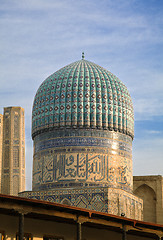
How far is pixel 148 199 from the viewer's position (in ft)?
80.4

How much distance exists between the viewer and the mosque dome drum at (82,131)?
19328 mm

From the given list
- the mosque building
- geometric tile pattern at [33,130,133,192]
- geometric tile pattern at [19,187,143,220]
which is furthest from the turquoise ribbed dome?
geometric tile pattern at [19,187,143,220]

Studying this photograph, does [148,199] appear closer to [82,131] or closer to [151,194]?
[151,194]

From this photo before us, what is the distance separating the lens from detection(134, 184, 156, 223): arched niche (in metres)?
24.3

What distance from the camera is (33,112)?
69.1ft

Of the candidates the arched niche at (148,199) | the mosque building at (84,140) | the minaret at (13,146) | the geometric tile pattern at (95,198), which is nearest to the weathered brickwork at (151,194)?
the arched niche at (148,199)

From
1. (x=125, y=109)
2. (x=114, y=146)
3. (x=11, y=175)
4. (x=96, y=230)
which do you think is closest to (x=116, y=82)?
(x=125, y=109)

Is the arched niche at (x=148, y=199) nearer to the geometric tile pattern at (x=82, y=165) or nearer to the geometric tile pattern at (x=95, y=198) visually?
the geometric tile pattern at (x=82, y=165)

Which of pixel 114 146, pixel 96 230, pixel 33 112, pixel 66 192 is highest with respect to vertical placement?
pixel 33 112

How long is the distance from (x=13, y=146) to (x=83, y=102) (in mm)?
16638

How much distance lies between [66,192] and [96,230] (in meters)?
4.60

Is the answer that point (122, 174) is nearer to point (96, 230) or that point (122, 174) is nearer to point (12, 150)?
point (96, 230)

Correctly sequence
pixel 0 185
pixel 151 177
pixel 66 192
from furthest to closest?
1. pixel 0 185
2. pixel 151 177
3. pixel 66 192

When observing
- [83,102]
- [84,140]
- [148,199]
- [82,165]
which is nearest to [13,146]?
[148,199]
